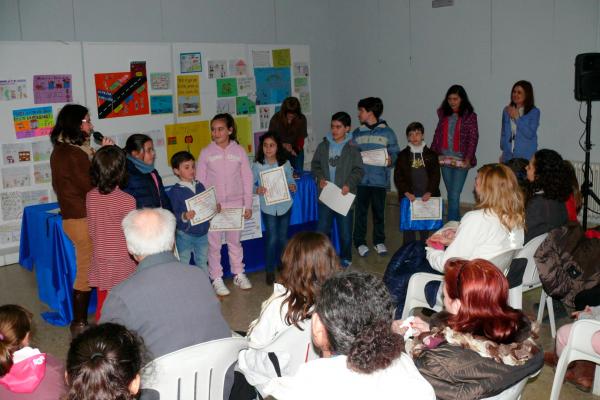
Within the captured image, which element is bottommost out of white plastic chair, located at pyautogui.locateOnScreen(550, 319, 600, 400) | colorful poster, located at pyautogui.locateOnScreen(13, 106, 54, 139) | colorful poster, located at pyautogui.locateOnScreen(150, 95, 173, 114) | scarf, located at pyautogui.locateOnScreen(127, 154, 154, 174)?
white plastic chair, located at pyautogui.locateOnScreen(550, 319, 600, 400)

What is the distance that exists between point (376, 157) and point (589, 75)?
2.30 m

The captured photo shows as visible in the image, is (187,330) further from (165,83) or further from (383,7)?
(383,7)

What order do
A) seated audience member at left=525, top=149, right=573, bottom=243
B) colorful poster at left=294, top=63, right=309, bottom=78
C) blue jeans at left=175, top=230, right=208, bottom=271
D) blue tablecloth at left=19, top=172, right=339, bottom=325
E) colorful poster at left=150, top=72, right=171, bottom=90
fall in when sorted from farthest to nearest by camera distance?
1. colorful poster at left=294, top=63, right=309, bottom=78
2. colorful poster at left=150, top=72, right=171, bottom=90
3. blue jeans at left=175, top=230, right=208, bottom=271
4. blue tablecloth at left=19, top=172, right=339, bottom=325
5. seated audience member at left=525, top=149, right=573, bottom=243

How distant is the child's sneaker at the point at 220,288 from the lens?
206 inches

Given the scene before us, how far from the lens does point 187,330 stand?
2496 mm

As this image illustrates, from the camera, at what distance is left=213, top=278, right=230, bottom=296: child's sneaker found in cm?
522

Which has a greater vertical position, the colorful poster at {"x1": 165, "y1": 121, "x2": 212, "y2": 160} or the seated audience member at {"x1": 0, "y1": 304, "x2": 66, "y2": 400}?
the colorful poster at {"x1": 165, "y1": 121, "x2": 212, "y2": 160}

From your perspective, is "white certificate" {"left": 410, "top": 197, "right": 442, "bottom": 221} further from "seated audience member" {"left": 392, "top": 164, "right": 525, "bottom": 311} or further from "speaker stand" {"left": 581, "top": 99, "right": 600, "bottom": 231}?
"seated audience member" {"left": 392, "top": 164, "right": 525, "bottom": 311}

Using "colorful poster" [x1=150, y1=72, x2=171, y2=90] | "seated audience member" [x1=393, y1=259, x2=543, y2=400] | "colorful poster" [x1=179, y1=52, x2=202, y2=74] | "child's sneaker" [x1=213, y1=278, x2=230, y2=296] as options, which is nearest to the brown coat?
"child's sneaker" [x1=213, y1=278, x2=230, y2=296]

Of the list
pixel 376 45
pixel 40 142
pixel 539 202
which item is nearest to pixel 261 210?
pixel 539 202

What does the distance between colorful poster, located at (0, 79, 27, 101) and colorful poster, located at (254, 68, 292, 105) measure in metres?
3.03

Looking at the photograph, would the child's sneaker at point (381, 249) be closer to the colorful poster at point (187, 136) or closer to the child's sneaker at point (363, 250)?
the child's sneaker at point (363, 250)

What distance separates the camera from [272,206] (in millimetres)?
5297

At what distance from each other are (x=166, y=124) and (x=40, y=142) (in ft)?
4.85
